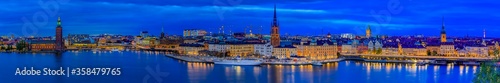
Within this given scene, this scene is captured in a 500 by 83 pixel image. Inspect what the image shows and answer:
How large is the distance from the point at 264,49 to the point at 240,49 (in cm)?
102

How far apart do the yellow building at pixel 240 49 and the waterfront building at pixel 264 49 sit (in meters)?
0.20

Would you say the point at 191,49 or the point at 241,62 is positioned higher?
the point at 191,49

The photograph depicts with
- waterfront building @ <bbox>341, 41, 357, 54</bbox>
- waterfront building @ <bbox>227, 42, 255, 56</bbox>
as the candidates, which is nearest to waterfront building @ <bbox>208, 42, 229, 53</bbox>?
waterfront building @ <bbox>227, 42, 255, 56</bbox>

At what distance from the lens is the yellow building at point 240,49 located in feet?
48.5

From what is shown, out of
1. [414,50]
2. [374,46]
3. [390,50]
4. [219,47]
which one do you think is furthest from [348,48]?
[219,47]

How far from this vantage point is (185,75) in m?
8.16

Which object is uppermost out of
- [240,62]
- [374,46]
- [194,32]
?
[194,32]

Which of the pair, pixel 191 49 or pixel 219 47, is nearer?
pixel 219 47

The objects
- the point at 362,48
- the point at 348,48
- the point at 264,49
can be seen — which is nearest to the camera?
the point at 264,49

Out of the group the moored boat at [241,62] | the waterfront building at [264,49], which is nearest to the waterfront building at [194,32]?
the waterfront building at [264,49]

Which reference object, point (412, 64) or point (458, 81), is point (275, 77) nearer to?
point (458, 81)

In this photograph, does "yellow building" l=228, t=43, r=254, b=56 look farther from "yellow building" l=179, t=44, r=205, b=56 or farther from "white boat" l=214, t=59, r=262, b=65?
"white boat" l=214, t=59, r=262, b=65

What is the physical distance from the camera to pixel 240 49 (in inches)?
590

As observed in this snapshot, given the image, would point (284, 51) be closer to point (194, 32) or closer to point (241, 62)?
point (241, 62)
